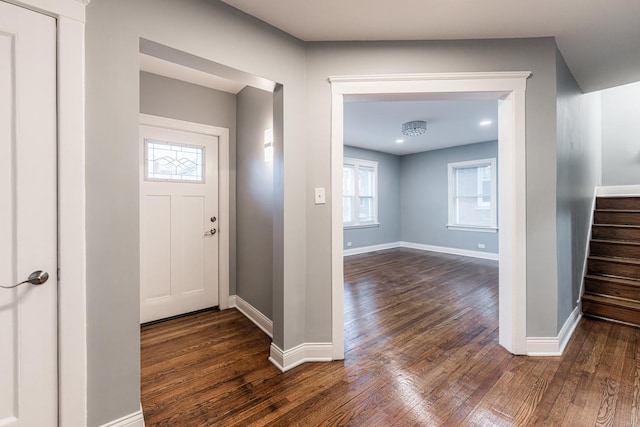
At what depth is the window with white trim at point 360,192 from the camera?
21.6ft

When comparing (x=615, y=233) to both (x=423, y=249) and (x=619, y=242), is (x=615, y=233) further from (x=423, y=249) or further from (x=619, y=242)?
(x=423, y=249)

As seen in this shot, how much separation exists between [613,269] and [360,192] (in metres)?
4.59

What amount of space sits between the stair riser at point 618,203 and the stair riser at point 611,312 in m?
1.67

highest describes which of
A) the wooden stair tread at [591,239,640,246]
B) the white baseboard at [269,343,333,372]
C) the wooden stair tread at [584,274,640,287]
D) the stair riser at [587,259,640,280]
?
the wooden stair tread at [591,239,640,246]

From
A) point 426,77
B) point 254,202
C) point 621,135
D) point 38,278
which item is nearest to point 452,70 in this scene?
point 426,77

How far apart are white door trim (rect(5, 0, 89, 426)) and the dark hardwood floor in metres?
0.54

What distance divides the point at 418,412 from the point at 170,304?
255cm

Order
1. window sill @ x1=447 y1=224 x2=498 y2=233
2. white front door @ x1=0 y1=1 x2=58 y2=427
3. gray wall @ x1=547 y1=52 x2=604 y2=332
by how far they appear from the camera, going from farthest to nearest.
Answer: window sill @ x1=447 y1=224 x2=498 y2=233, gray wall @ x1=547 y1=52 x2=604 y2=332, white front door @ x1=0 y1=1 x2=58 y2=427

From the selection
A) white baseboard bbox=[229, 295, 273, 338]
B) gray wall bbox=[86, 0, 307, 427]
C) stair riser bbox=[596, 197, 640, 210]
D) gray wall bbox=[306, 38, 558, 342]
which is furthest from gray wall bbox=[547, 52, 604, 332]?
gray wall bbox=[86, 0, 307, 427]

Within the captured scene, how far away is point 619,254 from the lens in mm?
Result: 3162

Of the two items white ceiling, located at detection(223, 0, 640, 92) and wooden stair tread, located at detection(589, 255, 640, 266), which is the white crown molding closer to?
white ceiling, located at detection(223, 0, 640, 92)

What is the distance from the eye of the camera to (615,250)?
126 inches

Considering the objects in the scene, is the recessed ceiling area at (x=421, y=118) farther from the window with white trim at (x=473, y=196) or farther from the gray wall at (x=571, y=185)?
the gray wall at (x=571, y=185)

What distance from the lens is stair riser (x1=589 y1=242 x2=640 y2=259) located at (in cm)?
306
